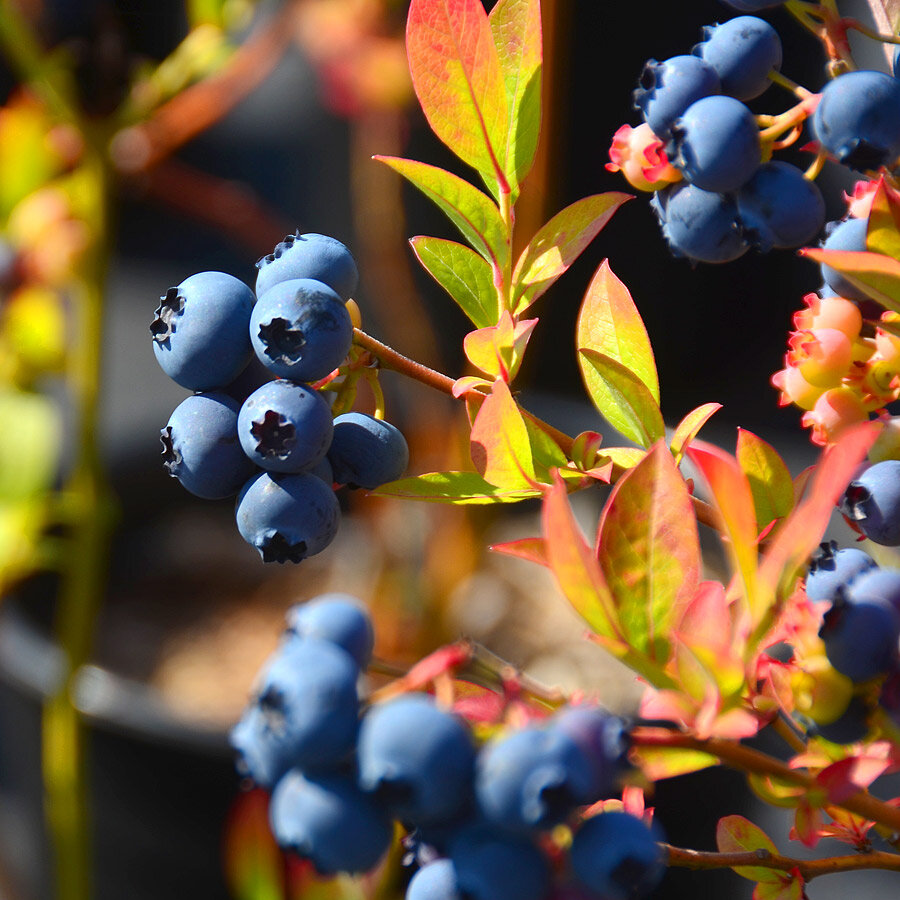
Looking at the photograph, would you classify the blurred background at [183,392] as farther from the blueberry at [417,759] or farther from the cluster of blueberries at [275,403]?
the blueberry at [417,759]

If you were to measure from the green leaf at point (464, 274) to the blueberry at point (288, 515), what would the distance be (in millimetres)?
91

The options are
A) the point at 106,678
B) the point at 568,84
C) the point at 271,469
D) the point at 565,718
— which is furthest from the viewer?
the point at 568,84

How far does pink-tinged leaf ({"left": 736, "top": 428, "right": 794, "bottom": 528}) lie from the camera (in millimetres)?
409

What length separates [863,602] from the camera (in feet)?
1.01

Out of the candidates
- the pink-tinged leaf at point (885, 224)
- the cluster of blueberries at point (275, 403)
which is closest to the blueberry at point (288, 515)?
the cluster of blueberries at point (275, 403)

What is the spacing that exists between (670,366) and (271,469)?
67.2 inches

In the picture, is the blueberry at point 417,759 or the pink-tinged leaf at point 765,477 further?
the pink-tinged leaf at point 765,477

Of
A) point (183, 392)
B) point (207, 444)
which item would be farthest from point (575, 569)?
point (183, 392)

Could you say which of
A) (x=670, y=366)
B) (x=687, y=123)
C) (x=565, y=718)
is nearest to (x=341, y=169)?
(x=670, y=366)

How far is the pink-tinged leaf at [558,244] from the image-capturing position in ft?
1.33

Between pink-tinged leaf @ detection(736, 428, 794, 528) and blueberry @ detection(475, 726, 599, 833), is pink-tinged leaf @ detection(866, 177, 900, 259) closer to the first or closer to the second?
pink-tinged leaf @ detection(736, 428, 794, 528)

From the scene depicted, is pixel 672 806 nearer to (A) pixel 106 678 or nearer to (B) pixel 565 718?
(A) pixel 106 678

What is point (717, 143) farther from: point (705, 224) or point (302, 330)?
point (302, 330)

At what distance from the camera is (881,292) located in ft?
1.09
